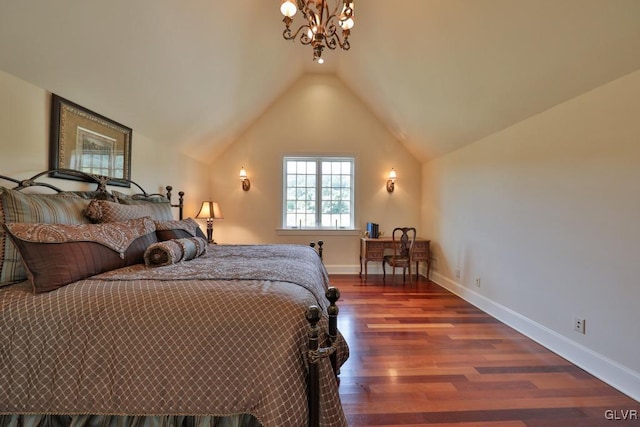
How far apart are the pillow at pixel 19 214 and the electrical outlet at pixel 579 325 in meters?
3.64

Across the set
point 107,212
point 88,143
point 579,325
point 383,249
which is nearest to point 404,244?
point 383,249

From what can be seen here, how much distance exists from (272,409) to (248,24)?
3377mm

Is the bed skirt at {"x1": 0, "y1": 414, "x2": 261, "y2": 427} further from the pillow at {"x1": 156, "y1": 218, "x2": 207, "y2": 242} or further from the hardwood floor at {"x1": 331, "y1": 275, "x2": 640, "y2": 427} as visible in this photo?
the pillow at {"x1": 156, "y1": 218, "x2": 207, "y2": 242}

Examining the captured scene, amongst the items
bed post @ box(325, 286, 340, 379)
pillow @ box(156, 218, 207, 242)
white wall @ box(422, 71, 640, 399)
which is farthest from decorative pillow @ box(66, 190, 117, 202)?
white wall @ box(422, 71, 640, 399)

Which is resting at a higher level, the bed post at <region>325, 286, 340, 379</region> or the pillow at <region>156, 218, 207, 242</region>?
the pillow at <region>156, 218, 207, 242</region>

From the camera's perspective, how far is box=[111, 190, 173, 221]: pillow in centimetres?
255

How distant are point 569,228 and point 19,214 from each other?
145 inches

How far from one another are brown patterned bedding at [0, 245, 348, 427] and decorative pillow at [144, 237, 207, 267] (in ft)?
2.09

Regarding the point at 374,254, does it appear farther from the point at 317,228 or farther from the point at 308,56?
the point at 308,56

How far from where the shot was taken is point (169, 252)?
1908mm

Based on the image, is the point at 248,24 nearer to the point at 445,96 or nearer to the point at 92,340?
the point at 445,96

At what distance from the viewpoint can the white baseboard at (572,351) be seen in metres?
1.83

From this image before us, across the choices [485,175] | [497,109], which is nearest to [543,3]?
[497,109]

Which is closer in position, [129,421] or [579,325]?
[129,421]
